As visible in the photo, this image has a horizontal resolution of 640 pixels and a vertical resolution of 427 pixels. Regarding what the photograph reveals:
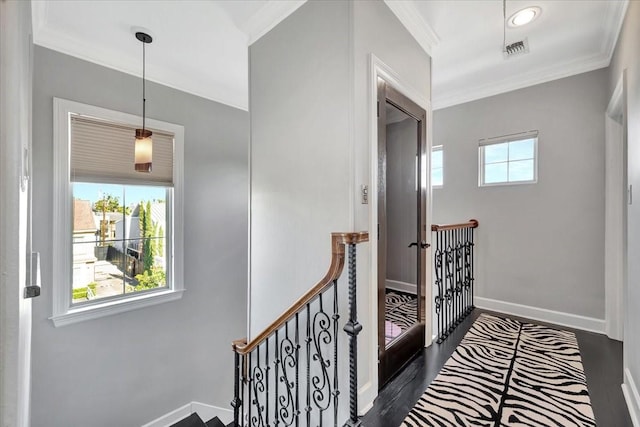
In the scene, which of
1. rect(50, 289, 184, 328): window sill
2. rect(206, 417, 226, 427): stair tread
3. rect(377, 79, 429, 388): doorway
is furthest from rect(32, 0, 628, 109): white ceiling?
rect(206, 417, 226, 427): stair tread

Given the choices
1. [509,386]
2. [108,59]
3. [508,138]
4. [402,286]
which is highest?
[108,59]

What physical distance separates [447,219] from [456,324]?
1.43 metres

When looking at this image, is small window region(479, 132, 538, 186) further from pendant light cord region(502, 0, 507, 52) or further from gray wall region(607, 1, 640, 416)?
gray wall region(607, 1, 640, 416)

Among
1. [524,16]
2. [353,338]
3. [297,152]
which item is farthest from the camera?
[524,16]

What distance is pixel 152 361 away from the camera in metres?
3.03

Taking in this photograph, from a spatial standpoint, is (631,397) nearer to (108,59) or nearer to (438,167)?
(438,167)

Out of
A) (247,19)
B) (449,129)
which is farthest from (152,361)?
(449,129)

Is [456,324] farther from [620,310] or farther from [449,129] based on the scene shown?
[449,129]

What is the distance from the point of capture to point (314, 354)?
71.1 inches

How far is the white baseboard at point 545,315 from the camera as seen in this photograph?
9.43 ft

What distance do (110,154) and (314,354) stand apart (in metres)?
2.76

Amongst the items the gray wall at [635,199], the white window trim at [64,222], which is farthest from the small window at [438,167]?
the white window trim at [64,222]

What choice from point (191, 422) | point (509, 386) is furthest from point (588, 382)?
point (191, 422)

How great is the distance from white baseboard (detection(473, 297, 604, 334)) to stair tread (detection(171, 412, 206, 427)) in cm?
346
